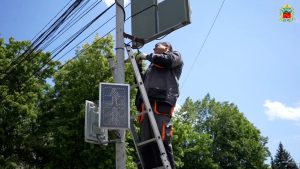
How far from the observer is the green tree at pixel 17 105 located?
21250 millimetres

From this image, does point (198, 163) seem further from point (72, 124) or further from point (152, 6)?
point (152, 6)

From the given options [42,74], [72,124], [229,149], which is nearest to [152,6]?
[72,124]

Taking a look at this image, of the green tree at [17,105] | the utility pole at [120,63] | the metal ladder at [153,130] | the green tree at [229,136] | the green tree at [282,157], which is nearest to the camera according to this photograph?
the metal ladder at [153,130]

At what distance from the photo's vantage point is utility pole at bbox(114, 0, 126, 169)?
604 cm

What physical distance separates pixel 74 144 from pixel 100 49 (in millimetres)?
5893

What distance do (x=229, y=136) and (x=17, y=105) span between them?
23796 millimetres

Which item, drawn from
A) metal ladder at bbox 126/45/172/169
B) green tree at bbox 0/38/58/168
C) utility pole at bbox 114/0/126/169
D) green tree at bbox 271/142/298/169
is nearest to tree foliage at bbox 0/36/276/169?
green tree at bbox 0/38/58/168

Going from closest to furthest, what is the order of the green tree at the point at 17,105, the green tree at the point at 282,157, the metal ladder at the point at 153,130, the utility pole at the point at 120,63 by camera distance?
the metal ladder at the point at 153,130
the utility pole at the point at 120,63
the green tree at the point at 17,105
the green tree at the point at 282,157

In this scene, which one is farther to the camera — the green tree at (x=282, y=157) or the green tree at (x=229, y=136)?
the green tree at (x=282, y=157)

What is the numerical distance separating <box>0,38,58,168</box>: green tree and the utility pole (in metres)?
14.5

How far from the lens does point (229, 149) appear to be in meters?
38.8

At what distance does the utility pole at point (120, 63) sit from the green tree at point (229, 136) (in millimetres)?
30092

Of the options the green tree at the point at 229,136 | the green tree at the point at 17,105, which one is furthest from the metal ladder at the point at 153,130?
the green tree at the point at 229,136

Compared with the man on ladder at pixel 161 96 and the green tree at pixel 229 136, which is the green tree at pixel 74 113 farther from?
the green tree at pixel 229 136
